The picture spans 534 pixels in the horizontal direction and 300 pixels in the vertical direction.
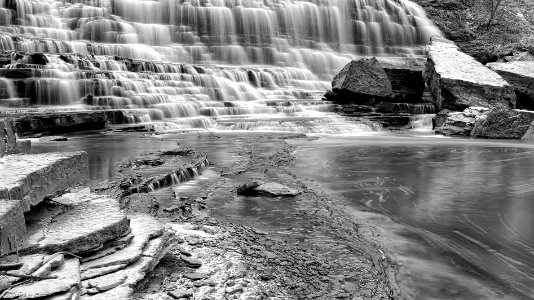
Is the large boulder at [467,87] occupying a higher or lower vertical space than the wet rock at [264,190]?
A: higher

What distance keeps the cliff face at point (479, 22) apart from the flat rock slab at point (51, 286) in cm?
2944

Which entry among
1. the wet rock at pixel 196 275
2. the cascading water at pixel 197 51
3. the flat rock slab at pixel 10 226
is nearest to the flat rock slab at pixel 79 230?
the flat rock slab at pixel 10 226

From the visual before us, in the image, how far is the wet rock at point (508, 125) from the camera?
13023 mm

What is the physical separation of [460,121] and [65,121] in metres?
12.0

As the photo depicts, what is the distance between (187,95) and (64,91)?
4154 millimetres

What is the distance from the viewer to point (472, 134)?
13.6 meters

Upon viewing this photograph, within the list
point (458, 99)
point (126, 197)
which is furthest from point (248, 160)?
point (458, 99)

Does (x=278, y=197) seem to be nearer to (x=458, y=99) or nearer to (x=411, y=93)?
(x=458, y=99)

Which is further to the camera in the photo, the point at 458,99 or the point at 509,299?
the point at 458,99

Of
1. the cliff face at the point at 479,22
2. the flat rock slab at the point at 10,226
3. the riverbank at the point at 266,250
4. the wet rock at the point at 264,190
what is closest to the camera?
the flat rock slab at the point at 10,226

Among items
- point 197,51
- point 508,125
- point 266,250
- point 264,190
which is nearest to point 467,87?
point 508,125

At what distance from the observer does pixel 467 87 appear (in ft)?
50.4

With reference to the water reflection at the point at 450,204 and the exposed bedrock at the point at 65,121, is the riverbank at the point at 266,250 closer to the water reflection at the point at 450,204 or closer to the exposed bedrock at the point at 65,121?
the water reflection at the point at 450,204

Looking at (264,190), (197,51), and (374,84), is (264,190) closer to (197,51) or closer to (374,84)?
(374,84)
